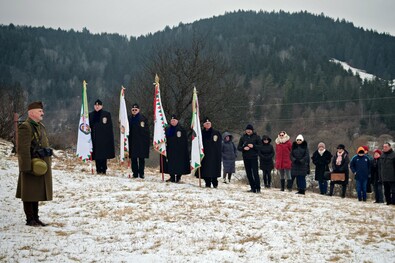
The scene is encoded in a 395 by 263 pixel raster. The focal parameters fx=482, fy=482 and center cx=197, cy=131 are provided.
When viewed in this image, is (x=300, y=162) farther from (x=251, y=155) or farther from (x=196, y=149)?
(x=196, y=149)

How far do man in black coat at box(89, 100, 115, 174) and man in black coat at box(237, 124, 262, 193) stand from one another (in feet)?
14.8

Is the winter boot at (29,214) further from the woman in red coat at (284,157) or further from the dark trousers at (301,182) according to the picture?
the woman in red coat at (284,157)

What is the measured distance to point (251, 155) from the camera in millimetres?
14812

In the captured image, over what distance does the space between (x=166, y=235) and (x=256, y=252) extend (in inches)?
67.0

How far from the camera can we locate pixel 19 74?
150 meters

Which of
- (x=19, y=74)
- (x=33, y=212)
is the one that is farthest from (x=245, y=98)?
(x=19, y=74)

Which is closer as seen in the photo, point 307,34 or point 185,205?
point 185,205

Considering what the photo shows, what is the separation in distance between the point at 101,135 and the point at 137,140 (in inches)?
53.5

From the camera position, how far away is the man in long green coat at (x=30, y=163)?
8.56 meters

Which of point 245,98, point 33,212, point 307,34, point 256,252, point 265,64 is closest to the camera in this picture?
point 256,252

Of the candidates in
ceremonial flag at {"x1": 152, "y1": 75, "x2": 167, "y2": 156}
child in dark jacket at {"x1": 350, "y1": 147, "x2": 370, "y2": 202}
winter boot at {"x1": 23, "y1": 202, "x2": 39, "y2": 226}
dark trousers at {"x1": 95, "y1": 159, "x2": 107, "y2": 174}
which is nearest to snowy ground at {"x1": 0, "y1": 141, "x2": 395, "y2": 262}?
winter boot at {"x1": 23, "y1": 202, "x2": 39, "y2": 226}

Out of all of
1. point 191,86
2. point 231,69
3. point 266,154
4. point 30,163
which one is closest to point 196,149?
point 266,154

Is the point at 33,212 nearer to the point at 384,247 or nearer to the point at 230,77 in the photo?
the point at 384,247

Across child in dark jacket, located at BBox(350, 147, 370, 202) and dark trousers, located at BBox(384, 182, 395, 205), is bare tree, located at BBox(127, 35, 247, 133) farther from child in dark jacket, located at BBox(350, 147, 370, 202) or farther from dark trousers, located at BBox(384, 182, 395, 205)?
dark trousers, located at BBox(384, 182, 395, 205)
